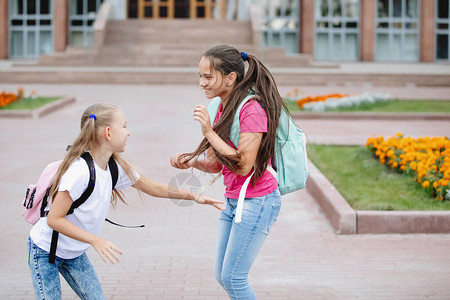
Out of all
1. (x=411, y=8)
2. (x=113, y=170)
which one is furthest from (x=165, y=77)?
(x=113, y=170)

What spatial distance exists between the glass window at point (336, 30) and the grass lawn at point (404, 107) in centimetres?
1899

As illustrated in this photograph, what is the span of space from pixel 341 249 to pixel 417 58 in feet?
108

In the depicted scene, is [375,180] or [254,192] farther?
[375,180]

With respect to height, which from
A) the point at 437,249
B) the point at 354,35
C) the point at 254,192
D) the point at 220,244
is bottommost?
the point at 437,249

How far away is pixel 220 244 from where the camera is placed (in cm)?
366

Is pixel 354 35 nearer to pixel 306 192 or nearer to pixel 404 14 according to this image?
pixel 404 14

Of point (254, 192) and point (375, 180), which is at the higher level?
point (254, 192)

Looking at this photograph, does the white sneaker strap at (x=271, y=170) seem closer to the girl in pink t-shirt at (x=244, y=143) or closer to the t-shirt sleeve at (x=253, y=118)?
the girl in pink t-shirt at (x=244, y=143)

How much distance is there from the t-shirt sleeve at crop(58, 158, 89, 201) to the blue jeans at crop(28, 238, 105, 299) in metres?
0.37

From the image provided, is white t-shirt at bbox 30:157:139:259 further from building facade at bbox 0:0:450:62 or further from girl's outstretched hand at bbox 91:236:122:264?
building facade at bbox 0:0:450:62

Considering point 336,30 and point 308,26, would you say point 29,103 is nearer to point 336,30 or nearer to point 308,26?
point 308,26

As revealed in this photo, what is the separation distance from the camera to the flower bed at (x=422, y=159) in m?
7.15

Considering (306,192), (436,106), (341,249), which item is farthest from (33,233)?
(436,106)

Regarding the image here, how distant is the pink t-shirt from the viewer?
3361mm
